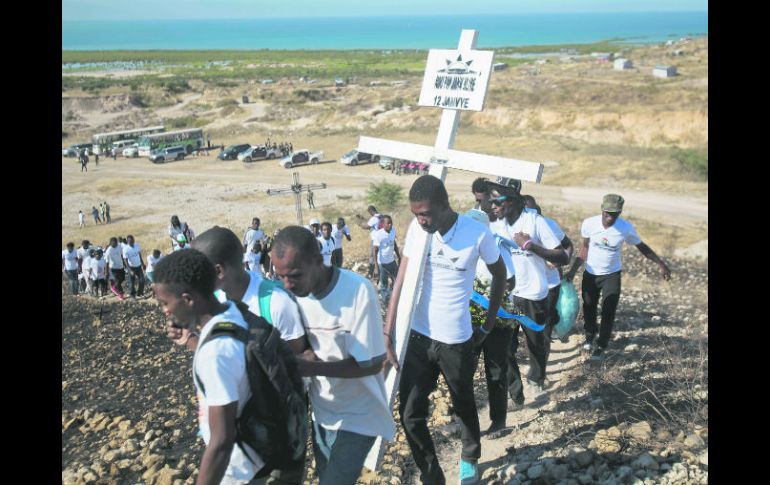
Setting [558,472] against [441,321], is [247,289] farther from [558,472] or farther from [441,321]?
[558,472]

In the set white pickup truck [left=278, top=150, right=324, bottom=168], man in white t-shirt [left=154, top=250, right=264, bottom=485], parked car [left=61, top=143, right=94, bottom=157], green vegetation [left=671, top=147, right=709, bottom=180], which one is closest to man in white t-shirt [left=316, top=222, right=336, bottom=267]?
man in white t-shirt [left=154, top=250, right=264, bottom=485]

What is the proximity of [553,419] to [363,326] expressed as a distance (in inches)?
104

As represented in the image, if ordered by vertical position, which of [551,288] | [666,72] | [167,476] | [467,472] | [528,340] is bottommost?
[167,476]

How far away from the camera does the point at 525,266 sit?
17.2 feet

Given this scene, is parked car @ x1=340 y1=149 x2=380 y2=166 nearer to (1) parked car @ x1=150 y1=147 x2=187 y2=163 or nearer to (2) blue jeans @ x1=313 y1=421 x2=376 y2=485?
(1) parked car @ x1=150 y1=147 x2=187 y2=163

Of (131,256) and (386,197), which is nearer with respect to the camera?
(131,256)

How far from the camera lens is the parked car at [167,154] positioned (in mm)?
38688

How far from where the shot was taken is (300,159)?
113ft

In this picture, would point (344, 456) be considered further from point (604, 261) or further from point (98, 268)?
point (98, 268)

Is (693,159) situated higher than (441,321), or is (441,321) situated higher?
(693,159)

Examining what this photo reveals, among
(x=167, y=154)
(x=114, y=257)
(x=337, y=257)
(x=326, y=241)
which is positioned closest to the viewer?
(x=326, y=241)

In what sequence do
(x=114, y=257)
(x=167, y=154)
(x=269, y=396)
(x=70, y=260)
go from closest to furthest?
(x=269, y=396) < (x=114, y=257) < (x=70, y=260) < (x=167, y=154)

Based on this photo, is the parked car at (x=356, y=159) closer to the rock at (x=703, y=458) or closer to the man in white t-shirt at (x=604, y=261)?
the man in white t-shirt at (x=604, y=261)

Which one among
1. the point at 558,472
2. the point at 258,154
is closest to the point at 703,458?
the point at 558,472
